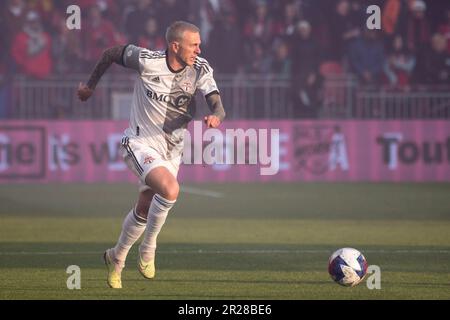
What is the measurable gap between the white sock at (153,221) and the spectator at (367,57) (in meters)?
14.5

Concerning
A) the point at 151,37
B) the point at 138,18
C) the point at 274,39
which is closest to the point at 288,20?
the point at 274,39

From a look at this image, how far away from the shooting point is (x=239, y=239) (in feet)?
47.0

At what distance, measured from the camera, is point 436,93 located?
24172 millimetres

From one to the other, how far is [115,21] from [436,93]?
257 inches

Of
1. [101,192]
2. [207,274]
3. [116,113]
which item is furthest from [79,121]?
[207,274]

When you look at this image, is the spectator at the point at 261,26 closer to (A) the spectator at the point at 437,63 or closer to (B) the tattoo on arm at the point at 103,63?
(A) the spectator at the point at 437,63

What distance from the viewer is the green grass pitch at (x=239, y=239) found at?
33.3 feet

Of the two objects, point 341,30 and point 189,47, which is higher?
point 341,30

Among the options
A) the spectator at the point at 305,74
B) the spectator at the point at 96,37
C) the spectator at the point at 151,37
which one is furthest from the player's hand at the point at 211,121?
the spectator at the point at 96,37

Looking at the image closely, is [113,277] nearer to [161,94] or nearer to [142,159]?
[142,159]

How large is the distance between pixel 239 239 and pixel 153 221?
4106 millimetres

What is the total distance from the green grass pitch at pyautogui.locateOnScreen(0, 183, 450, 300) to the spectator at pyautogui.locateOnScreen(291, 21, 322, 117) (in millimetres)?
1739

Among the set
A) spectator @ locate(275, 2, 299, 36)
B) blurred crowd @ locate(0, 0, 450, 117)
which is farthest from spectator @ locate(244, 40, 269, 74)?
spectator @ locate(275, 2, 299, 36)

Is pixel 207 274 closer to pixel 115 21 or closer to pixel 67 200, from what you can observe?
pixel 67 200
